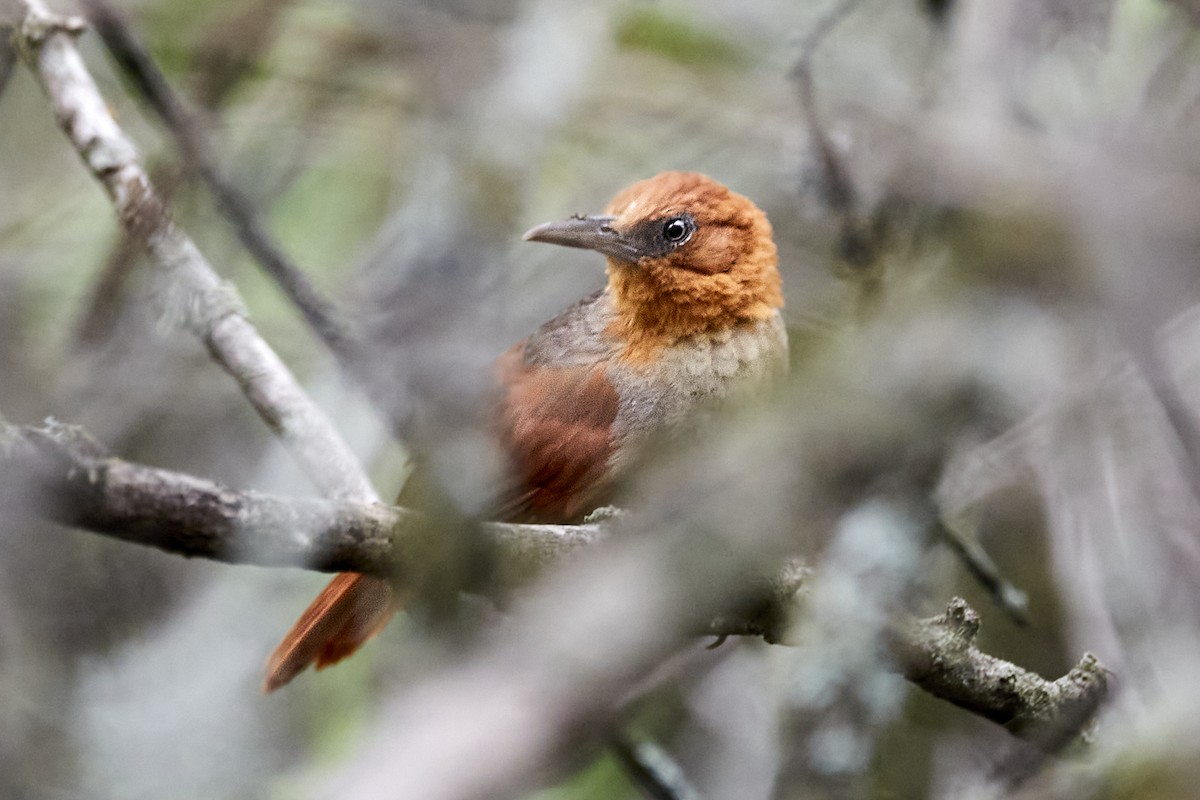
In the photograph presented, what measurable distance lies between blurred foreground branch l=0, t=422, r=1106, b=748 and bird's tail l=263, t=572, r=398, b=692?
1322 mm

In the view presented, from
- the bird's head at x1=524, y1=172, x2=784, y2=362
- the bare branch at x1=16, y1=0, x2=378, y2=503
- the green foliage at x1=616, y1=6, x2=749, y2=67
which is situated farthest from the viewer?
the green foliage at x1=616, y1=6, x2=749, y2=67

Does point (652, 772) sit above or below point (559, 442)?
below

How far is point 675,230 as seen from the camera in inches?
138

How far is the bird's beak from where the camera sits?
10.9 feet

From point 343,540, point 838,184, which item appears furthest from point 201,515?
point 838,184

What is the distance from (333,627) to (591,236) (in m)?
1.22

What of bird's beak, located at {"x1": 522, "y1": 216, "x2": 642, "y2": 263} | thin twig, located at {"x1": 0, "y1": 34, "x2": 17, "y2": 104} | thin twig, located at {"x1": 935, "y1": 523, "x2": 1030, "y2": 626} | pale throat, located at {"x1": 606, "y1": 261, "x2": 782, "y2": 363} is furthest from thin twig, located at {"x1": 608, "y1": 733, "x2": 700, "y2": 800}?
thin twig, located at {"x1": 0, "y1": 34, "x2": 17, "y2": 104}

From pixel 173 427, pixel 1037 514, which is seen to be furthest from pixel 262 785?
pixel 1037 514

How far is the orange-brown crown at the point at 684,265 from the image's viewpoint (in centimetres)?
346

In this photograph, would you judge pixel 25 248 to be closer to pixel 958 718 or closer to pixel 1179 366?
pixel 958 718

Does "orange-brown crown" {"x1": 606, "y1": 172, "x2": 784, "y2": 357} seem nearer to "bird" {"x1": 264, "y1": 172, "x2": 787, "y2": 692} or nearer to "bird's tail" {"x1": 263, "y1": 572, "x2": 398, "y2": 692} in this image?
"bird" {"x1": 264, "y1": 172, "x2": 787, "y2": 692}

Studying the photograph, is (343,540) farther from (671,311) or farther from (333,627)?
(671,311)

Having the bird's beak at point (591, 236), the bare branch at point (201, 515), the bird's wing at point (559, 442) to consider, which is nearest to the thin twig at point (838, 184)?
the bird's beak at point (591, 236)

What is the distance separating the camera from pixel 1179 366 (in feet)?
7.59
